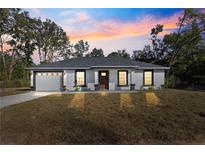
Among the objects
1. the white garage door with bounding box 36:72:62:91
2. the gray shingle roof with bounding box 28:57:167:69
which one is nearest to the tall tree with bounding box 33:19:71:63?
the gray shingle roof with bounding box 28:57:167:69

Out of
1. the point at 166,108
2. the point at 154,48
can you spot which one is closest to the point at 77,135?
the point at 166,108

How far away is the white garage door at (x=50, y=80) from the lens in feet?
65.6

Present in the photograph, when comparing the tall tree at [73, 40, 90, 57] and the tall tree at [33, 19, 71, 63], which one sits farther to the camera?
the tall tree at [73, 40, 90, 57]

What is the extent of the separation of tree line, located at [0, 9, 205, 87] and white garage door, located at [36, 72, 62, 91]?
10.4m

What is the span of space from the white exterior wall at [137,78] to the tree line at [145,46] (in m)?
4.53

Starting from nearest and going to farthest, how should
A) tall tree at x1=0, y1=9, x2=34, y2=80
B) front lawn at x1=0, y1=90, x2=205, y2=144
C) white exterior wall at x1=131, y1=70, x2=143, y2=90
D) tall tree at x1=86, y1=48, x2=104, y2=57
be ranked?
front lawn at x1=0, y1=90, x2=205, y2=144 < white exterior wall at x1=131, y1=70, x2=143, y2=90 < tall tree at x1=0, y1=9, x2=34, y2=80 < tall tree at x1=86, y1=48, x2=104, y2=57

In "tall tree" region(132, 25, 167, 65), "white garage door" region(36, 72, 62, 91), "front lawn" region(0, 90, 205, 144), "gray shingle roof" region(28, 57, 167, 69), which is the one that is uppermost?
"tall tree" region(132, 25, 167, 65)

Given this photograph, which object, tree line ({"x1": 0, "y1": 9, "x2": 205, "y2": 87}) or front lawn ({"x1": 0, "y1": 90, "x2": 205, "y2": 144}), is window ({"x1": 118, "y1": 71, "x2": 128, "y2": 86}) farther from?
front lawn ({"x1": 0, "y1": 90, "x2": 205, "y2": 144})

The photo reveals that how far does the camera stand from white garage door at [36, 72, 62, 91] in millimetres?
19984

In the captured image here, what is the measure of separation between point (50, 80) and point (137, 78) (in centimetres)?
696

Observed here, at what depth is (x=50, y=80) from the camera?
65.7ft

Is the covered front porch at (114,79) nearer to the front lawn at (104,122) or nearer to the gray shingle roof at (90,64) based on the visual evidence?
the gray shingle roof at (90,64)

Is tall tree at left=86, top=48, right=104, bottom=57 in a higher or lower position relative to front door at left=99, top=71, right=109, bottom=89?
higher

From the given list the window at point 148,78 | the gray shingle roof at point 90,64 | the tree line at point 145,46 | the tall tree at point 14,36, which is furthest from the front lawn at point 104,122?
the tall tree at point 14,36
